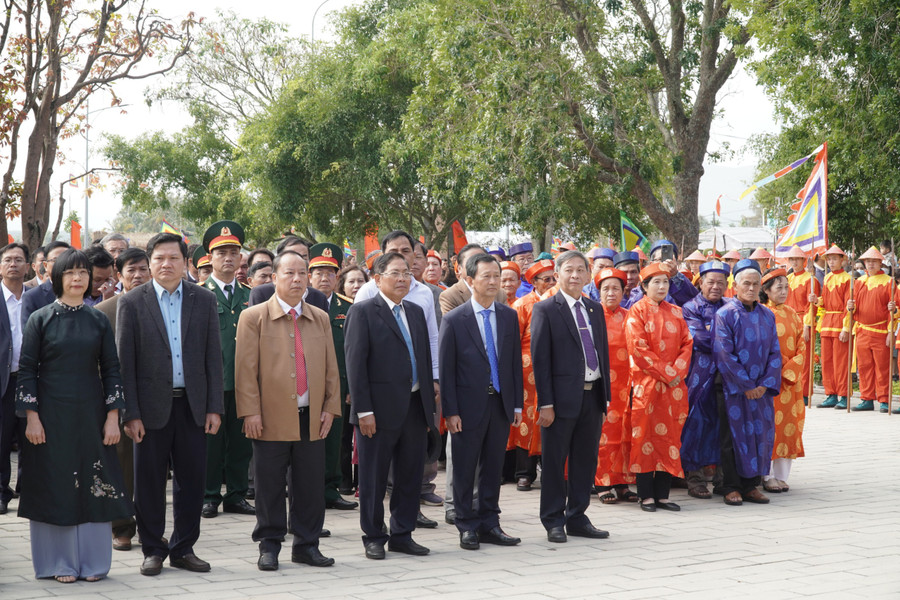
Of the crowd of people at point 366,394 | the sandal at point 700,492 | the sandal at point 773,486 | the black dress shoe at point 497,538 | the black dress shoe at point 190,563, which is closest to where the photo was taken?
the crowd of people at point 366,394

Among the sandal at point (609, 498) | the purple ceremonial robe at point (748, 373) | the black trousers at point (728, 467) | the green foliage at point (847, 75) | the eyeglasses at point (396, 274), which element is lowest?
the sandal at point (609, 498)

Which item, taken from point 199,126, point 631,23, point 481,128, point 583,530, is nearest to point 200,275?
point 583,530

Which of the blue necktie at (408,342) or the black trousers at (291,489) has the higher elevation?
the blue necktie at (408,342)

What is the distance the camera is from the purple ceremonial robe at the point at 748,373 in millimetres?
8250

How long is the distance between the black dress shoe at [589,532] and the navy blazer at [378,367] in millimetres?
1387

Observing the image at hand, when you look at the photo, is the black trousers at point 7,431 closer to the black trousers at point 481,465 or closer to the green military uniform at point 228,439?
the green military uniform at point 228,439

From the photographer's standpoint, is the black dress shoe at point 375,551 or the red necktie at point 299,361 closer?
the red necktie at point 299,361

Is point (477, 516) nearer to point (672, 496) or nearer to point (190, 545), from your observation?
point (190, 545)

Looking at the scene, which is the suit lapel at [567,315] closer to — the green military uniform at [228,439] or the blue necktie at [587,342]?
the blue necktie at [587,342]

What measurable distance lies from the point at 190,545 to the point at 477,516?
1894 mm

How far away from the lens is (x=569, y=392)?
6.92 m

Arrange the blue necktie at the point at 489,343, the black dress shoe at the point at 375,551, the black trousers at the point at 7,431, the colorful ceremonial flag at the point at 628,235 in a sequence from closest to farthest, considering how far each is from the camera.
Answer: the black dress shoe at the point at 375,551
the blue necktie at the point at 489,343
the black trousers at the point at 7,431
the colorful ceremonial flag at the point at 628,235

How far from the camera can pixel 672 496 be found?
8539mm

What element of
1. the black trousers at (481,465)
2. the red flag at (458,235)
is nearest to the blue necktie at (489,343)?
the black trousers at (481,465)
